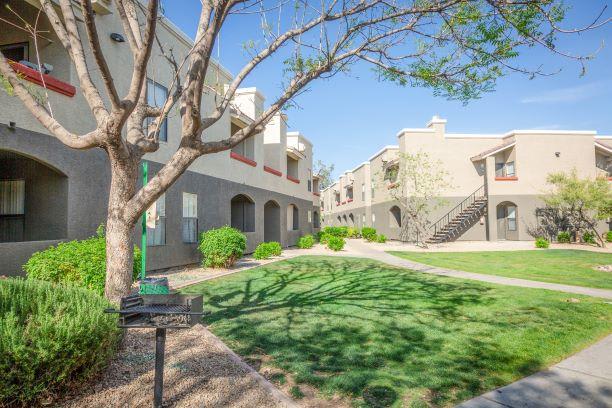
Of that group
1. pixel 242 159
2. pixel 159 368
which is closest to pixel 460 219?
pixel 242 159

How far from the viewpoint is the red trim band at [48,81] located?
736 centimetres

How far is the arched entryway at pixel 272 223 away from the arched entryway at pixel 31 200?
1439 cm

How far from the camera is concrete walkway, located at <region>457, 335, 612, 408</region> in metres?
3.66

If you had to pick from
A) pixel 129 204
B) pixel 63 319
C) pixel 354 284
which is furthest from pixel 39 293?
pixel 354 284

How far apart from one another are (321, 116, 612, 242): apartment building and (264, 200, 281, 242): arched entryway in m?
11.4

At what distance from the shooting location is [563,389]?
3.99m

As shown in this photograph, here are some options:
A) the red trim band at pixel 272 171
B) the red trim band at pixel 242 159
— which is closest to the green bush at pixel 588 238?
the red trim band at pixel 272 171

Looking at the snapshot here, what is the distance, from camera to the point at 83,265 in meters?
6.82

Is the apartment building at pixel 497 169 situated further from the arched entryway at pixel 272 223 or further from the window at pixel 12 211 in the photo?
the window at pixel 12 211

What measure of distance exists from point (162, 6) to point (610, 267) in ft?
57.2

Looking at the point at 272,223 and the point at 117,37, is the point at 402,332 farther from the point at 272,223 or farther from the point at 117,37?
the point at 272,223

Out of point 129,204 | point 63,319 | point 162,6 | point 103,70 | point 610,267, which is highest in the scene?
point 162,6

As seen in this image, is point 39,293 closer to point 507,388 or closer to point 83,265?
point 83,265

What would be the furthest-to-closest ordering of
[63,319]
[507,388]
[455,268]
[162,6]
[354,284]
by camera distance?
[455,268] → [354,284] → [162,6] → [507,388] → [63,319]
